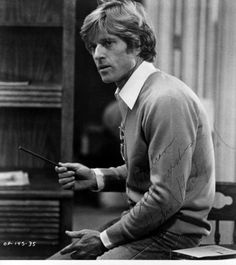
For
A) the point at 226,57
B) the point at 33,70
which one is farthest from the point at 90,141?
the point at 226,57

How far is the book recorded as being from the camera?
1.24m

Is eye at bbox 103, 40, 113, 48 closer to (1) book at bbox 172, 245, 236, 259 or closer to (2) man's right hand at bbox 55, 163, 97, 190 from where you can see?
(2) man's right hand at bbox 55, 163, 97, 190

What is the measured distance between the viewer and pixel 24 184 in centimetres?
193

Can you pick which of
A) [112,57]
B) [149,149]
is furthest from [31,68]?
[149,149]

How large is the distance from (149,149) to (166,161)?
6 cm

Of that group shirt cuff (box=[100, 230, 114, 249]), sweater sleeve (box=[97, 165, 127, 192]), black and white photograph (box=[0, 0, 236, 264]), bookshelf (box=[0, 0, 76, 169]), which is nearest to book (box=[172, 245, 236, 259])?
black and white photograph (box=[0, 0, 236, 264])

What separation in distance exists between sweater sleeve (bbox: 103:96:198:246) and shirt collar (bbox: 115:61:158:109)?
99mm

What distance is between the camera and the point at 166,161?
1222 millimetres

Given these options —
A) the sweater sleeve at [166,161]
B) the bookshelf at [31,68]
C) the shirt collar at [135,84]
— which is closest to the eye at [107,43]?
the shirt collar at [135,84]

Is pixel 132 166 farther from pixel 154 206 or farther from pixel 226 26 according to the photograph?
pixel 226 26

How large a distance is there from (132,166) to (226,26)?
2.52 ft

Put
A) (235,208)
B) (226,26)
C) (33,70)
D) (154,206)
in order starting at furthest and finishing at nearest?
(33,70)
(226,26)
(235,208)
(154,206)

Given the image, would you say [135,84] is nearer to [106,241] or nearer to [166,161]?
[166,161]

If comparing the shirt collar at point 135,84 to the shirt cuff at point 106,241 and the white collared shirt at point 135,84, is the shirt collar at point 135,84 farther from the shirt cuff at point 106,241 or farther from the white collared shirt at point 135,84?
the shirt cuff at point 106,241
